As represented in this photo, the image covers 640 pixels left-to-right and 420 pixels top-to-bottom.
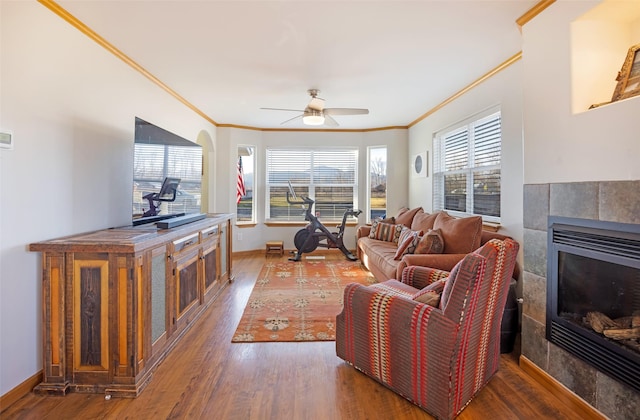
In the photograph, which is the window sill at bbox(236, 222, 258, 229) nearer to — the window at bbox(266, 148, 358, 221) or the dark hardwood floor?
the window at bbox(266, 148, 358, 221)

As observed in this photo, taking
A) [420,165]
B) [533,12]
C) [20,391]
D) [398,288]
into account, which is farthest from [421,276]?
[420,165]

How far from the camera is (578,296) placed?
185cm

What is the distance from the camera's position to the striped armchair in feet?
5.24

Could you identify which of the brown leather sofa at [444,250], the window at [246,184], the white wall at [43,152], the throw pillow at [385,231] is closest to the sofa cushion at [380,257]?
the brown leather sofa at [444,250]

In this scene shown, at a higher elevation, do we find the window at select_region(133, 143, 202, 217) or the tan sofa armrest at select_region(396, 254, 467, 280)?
the window at select_region(133, 143, 202, 217)

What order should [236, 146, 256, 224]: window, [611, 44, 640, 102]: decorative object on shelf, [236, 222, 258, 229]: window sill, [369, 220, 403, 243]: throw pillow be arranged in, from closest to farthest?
[611, 44, 640, 102]: decorative object on shelf < [369, 220, 403, 243]: throw pillow < [236, 222, 258, 229]: window sill < [236, 146, 256, 224]: window

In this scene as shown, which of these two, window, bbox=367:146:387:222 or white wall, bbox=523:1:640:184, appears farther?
window, bbox=367:146:387:222

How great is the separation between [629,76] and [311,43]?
6.79ft

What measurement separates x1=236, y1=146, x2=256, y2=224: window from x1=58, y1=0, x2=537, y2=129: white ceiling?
209cm

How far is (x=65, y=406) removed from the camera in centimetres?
181

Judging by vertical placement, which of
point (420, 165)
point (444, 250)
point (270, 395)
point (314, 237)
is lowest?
point (270, 395)

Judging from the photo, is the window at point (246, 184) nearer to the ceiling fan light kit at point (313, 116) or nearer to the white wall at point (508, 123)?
the ceiling fan light kit at point (313, 116)

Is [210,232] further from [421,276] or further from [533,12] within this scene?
[533,12]

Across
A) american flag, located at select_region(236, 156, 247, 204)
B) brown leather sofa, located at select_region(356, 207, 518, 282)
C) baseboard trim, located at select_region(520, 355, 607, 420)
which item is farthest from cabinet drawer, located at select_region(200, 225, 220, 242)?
baseboard trim, located at select_region(520, 355, 607, 420)
